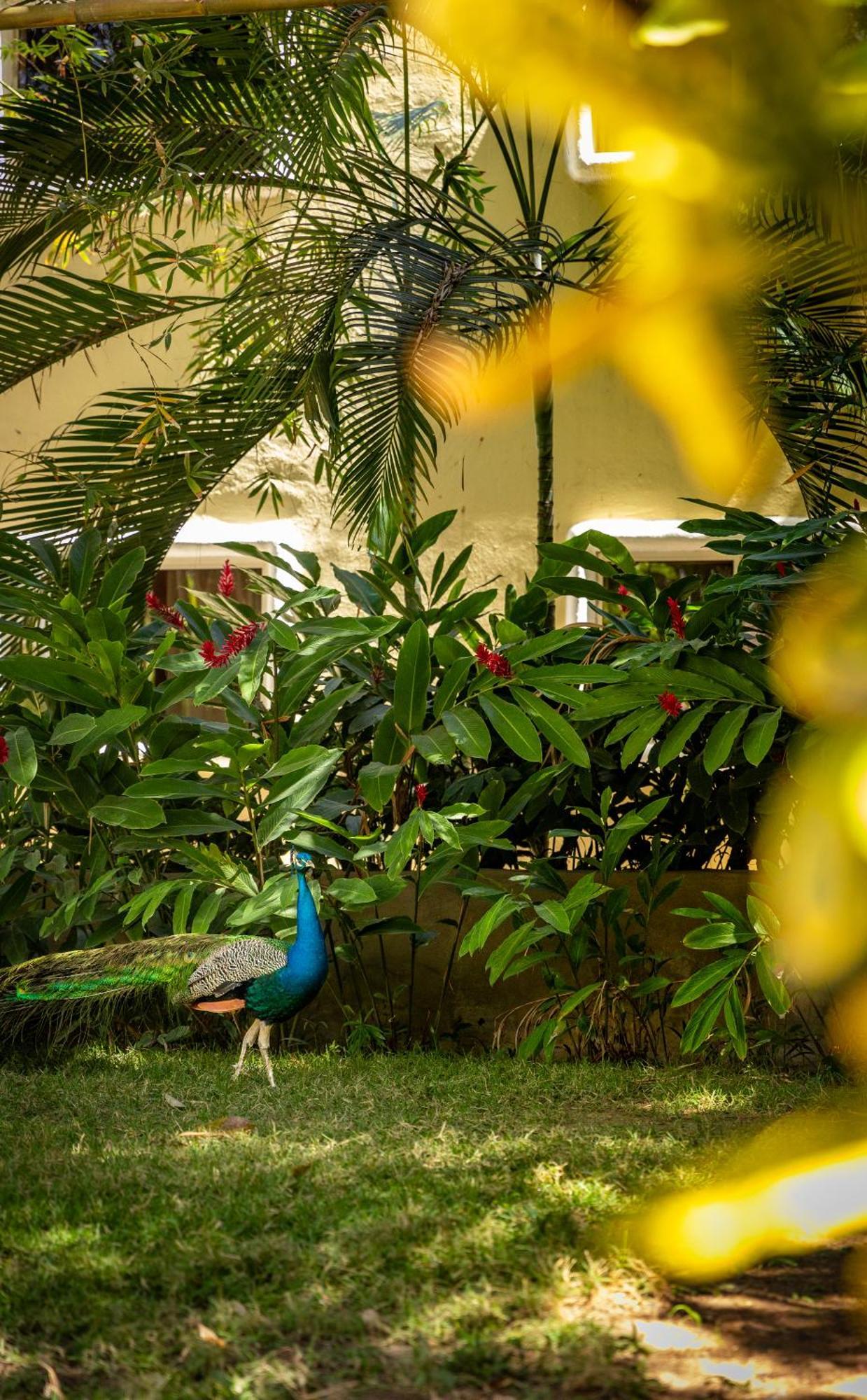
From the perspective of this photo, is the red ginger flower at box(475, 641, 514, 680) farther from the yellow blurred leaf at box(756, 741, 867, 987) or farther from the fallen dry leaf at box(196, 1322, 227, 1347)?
the fallen dry leaf at box(196, 1322, 227, 1347)

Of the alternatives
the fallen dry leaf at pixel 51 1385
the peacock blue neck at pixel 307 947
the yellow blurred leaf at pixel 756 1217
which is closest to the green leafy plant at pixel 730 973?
the yellow blurred leaf at pixel 756 1217

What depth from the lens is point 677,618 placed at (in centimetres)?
409

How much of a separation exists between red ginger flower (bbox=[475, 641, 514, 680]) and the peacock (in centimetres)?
82

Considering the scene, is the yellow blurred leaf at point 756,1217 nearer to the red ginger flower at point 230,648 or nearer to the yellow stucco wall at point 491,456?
the red ginger flower at point 230,648

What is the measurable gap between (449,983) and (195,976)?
1048mm

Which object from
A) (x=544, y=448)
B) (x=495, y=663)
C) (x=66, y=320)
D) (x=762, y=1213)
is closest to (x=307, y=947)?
(x=495, y=663)

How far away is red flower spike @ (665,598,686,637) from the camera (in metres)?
4.08

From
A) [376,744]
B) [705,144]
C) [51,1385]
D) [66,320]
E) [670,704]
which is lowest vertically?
[51,1385]

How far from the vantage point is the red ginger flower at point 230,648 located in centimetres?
434

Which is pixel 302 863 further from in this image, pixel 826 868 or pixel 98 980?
pixel 826 868

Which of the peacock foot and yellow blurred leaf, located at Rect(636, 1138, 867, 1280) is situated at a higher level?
yellow blurred leaf, located at Rect(636, 1138, 867, 1280)

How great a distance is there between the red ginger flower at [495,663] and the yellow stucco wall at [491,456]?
3.49 metres

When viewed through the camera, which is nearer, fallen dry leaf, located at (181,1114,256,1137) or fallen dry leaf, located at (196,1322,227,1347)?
fallen dry leaf, located at (196,1322,227,1347)

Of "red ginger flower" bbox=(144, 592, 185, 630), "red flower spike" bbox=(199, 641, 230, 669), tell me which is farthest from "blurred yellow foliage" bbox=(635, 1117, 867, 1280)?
"red ginger flower" bbox=(144, 592, 185, 630)
